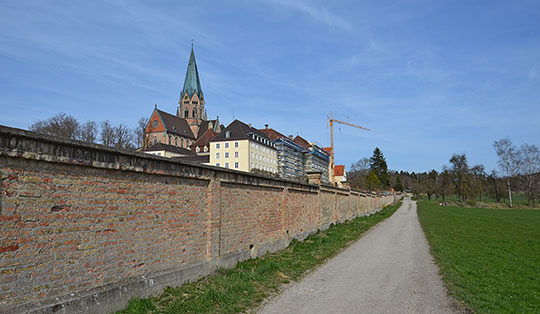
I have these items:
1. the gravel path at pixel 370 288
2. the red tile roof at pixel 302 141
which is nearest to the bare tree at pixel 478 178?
the red tile roof at pixel 302 141

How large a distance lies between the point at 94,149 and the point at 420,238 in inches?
612

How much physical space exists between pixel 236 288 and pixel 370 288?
2793mm

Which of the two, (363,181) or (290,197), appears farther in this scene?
(363,181)

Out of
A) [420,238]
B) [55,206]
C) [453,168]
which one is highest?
[453,168]

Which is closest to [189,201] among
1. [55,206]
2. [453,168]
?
[55,206]

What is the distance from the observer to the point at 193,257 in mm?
7309

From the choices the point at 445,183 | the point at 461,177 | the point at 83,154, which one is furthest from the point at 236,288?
the point at 445,183

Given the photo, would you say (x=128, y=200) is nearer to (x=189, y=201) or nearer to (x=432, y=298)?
(x=189, y=201)

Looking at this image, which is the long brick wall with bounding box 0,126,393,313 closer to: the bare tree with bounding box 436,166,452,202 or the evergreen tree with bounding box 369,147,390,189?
the bare tree with bounding box 436,166,452,202

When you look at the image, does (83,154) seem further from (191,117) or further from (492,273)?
(191,117)

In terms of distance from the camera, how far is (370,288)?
24.6 feet

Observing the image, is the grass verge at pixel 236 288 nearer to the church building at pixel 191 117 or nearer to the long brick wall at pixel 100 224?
the long brick wall at pixel 100 224

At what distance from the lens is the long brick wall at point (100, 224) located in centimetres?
403

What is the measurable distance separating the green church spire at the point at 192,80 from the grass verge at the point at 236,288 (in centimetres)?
10271
